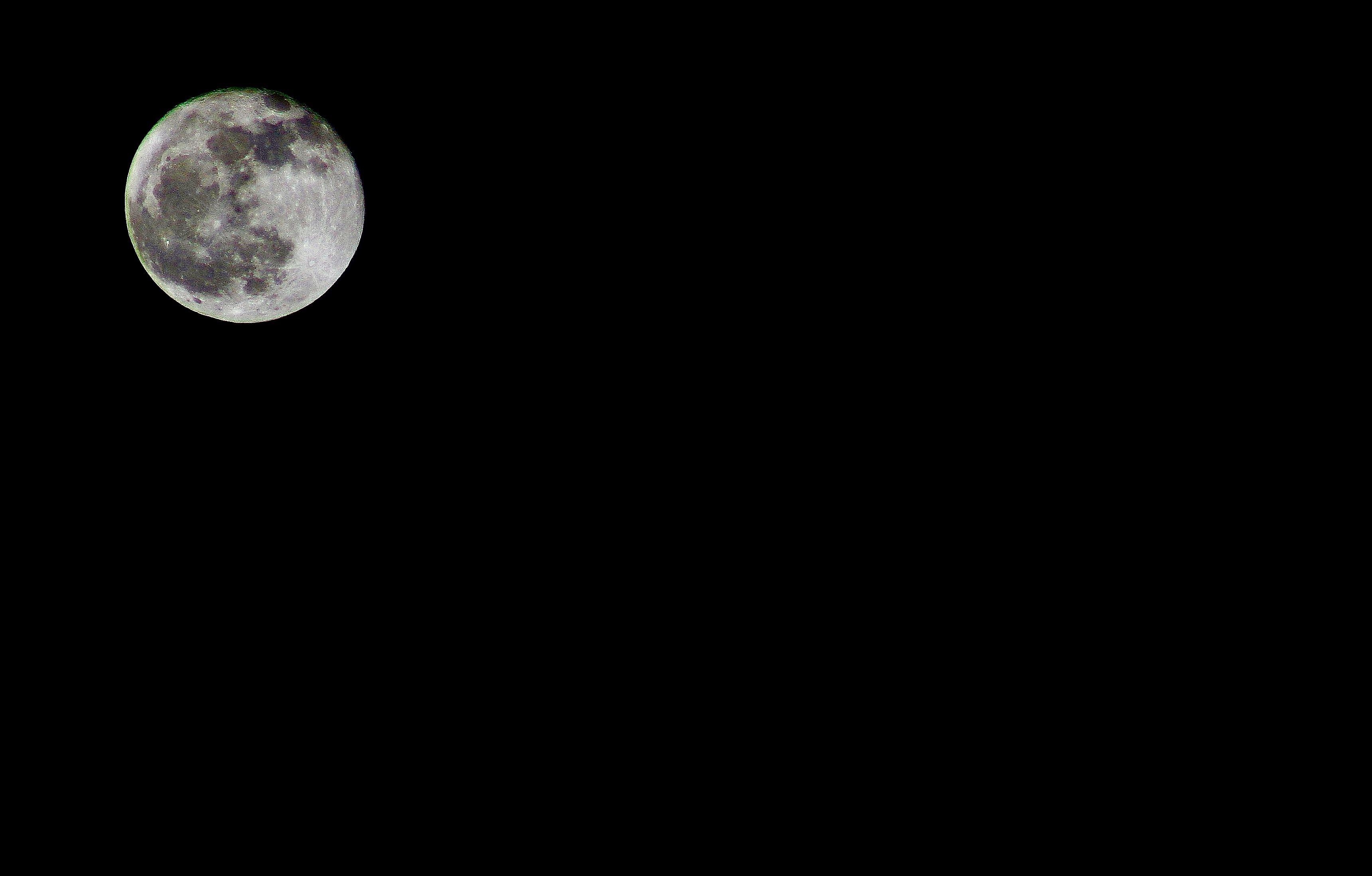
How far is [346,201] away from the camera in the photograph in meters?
2.87

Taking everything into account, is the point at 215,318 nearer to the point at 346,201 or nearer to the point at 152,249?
the point at 152,249

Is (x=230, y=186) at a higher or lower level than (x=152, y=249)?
lower

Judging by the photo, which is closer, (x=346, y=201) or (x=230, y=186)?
(x=230, y=186)

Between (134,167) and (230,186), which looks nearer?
(230,186)

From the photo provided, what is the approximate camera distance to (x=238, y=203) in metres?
2.61

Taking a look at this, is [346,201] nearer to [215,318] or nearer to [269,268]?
[269,268]

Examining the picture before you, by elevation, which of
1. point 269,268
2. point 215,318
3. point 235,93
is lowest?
point 269,268

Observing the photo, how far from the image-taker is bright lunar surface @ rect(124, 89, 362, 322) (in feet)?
8.55

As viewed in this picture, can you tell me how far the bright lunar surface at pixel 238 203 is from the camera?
8.55ft

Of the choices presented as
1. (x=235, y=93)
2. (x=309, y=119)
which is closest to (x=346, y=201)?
(x=309, y=119)

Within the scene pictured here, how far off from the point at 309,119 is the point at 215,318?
0.87 meters

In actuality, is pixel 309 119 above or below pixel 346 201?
above

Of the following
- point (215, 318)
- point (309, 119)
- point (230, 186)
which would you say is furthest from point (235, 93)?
point (215, 318)

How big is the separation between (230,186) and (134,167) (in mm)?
536
